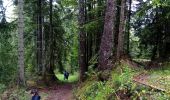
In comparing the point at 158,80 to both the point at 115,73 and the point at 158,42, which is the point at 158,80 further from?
the point at 158,42

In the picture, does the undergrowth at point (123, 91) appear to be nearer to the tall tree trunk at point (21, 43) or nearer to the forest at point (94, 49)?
the forest at point (94, 49)

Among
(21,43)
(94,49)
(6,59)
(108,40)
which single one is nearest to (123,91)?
(108,40)

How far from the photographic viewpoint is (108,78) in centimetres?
1378

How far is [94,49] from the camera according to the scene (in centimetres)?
3050

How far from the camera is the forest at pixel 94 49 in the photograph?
11773mm

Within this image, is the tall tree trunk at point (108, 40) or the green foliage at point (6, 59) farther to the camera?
the green foliage at point (6, 59)

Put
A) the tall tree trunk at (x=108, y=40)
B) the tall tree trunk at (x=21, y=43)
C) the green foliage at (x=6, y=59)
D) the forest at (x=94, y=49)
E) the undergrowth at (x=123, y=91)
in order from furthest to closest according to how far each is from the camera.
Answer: the green foliage at (x=6, y=59)
the tall tree trunk at (x=21, y=43)
the tall tree trunk at (x=108, y=40)
the forest at (x=94, y=49)
the undergrowth at (x=123, y=91)

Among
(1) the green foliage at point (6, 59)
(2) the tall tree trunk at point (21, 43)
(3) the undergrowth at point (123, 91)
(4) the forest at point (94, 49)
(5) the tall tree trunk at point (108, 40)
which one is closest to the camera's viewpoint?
(3) the undergrowth at point (123, 91)

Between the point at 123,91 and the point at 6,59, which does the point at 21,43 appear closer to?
the point at 6,59

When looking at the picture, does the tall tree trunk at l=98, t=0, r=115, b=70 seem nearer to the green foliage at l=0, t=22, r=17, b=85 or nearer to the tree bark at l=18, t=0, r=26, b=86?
the tree bark at l=18, t=0, r=26, b=86

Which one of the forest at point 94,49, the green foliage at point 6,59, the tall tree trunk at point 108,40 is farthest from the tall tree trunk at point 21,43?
the tall tree trunk at point 108,40

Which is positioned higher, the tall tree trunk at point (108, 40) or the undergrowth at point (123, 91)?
the tall tree trunk at point (108, 40)

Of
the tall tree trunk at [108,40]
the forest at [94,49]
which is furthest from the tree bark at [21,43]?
the tall tree trunk at [108,40]

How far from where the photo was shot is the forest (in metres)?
11.8
